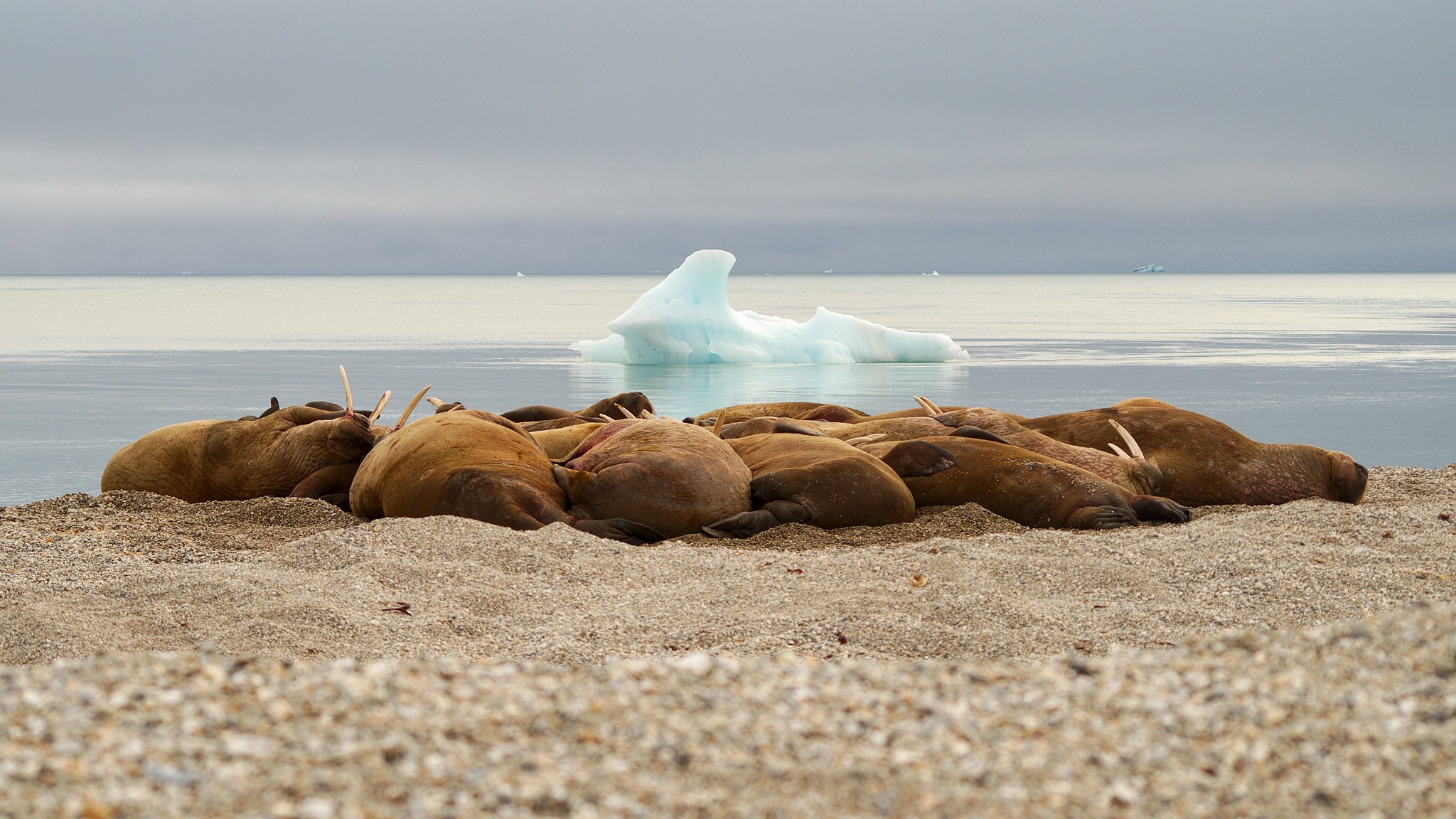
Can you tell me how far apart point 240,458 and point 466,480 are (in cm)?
262

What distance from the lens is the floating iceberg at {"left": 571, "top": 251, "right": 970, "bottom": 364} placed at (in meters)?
24.0

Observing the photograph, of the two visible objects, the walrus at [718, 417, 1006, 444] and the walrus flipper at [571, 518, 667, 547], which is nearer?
the walrus flipper at [571, 518, 667, 547]

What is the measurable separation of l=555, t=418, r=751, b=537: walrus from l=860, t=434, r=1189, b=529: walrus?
1278 millimetres

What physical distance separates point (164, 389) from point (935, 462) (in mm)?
16014

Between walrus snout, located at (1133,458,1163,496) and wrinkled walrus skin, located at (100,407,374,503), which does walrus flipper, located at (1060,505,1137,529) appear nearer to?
walrus snout, located at (1133,458,1163,496)

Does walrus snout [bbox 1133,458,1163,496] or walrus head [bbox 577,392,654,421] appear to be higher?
walrus head [bbox 577,392,654,421]

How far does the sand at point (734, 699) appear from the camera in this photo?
7.90 ft

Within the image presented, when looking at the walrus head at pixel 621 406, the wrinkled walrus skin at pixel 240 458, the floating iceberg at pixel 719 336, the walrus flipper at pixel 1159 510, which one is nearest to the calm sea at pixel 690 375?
the floating iceberg at pixel 719 336

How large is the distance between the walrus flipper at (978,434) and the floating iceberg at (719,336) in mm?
14902

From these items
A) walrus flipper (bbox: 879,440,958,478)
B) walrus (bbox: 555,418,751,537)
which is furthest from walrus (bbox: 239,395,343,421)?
walrus flipper (bbox: 879,440,958,478)

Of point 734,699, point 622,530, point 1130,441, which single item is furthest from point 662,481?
point 734,699

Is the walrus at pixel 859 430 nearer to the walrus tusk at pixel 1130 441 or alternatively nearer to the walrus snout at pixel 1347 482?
the walrus tusk at pixel 1130 441

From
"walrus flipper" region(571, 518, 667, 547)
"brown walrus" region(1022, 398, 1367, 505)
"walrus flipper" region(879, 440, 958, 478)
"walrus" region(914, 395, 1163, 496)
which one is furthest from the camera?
"brown walrus" region(1022, 398, 1367, 505)

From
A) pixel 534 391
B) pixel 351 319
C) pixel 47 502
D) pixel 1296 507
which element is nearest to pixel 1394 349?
pixel 534 391
